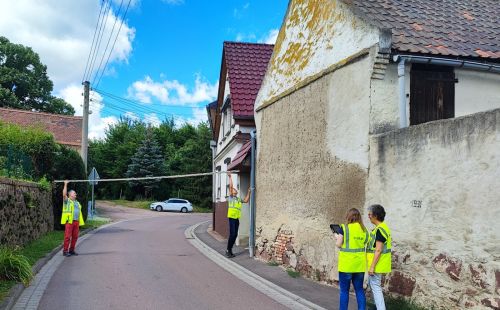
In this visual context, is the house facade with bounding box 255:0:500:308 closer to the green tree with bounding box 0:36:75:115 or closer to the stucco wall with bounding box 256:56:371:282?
the stucco wall with bounding box 256:56:371:282

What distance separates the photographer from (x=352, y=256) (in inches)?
257

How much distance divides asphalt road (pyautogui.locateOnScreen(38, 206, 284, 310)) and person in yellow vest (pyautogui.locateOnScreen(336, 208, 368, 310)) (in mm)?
1538

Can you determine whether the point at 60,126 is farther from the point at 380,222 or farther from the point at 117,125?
the point at 380,222

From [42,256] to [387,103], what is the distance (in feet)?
30.0

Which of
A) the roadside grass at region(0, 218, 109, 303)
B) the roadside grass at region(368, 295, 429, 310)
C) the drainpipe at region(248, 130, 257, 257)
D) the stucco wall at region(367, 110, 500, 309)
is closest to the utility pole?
the roadside grass at region(0, 218, 109, 303)

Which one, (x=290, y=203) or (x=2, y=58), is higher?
(x=2, y=58)

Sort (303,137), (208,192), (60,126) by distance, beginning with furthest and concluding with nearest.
→ (208,192) → (60,126) → (303,137)

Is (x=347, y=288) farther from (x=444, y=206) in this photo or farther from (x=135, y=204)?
(x=135, y=204)

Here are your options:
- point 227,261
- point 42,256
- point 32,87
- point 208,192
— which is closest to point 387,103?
point 227,261

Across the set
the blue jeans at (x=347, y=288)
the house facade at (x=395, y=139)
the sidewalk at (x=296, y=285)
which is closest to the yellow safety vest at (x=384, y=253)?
the blue jeans at (x=347, y=288)

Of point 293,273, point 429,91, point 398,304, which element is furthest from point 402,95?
point 293,273

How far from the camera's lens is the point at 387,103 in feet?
27.1

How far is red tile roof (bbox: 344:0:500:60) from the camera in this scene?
28.0ft

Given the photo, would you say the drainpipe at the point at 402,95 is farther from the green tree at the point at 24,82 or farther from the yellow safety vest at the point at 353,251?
the green tree at the point at 24,82
